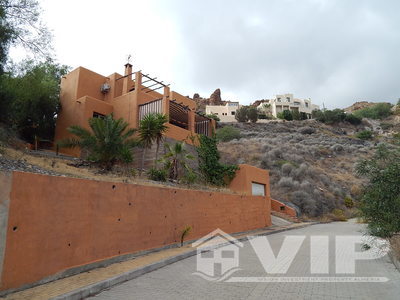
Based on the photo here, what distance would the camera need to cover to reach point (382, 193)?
942cm

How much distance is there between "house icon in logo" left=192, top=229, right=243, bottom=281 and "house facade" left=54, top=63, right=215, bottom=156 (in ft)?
29.1

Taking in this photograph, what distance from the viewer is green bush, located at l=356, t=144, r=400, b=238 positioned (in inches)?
362

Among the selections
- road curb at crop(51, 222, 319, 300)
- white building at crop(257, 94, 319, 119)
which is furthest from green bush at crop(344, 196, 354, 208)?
white building at crop(257, 94, 319, 119)

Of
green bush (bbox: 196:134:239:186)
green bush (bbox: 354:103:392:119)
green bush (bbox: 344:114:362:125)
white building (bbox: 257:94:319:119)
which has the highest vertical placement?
white building (bbox: 257:94:319:119)

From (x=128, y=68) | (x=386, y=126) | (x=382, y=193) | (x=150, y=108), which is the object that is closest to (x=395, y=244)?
(x=382, y=193)

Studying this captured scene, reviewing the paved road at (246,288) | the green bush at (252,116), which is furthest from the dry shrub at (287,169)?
the green bush at (252,116)

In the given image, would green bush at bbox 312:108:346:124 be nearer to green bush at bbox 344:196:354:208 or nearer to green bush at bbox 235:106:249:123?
green bush at bbox 235:106:249:123

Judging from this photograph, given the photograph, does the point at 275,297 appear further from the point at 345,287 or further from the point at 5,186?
the point at 5,186

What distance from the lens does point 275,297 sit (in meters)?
5.60

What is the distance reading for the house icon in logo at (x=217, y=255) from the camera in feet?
25.4

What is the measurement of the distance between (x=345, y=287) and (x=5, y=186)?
22.8 ft

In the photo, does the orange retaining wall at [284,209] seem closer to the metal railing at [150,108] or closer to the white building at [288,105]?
the metal railing at [150,108]

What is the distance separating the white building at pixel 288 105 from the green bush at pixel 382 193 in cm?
8795

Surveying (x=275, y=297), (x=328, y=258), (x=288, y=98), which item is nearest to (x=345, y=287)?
(x=275, y=297)
